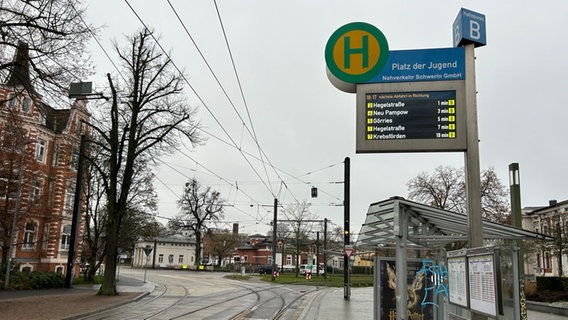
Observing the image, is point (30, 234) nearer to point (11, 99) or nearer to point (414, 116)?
point (11, 99)

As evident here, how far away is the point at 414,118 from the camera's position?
981 cm

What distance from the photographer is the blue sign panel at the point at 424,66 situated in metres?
10.1

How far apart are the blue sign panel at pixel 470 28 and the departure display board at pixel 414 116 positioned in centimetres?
117

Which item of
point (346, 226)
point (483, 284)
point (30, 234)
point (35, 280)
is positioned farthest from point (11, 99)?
point (30, 234)

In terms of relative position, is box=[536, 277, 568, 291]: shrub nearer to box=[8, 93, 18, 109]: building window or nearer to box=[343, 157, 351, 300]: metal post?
box=[343, 157, 351, 300]: metal post

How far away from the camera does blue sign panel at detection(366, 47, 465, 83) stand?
10055 millimetres

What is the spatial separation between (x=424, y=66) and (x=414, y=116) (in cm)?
117

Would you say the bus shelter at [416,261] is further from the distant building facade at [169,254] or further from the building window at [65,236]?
the distant building facade at [169,254]

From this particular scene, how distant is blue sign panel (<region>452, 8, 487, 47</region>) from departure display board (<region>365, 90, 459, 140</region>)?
1.17m

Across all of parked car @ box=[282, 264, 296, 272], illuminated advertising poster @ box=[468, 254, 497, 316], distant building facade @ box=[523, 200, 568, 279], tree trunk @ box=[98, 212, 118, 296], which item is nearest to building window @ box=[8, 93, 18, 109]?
tree trunk @ box=[98, 212, 118, 296]

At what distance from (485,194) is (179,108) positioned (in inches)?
1133

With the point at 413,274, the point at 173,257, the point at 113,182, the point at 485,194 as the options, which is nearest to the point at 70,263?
the point at 113,182

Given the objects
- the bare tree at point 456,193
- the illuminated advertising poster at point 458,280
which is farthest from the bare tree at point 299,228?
the illuminated advertising poster at point 458,280

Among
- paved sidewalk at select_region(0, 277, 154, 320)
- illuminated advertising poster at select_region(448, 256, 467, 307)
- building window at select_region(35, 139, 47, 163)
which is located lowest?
paved sidewalk at select_region(0, 277, 154, 320)
